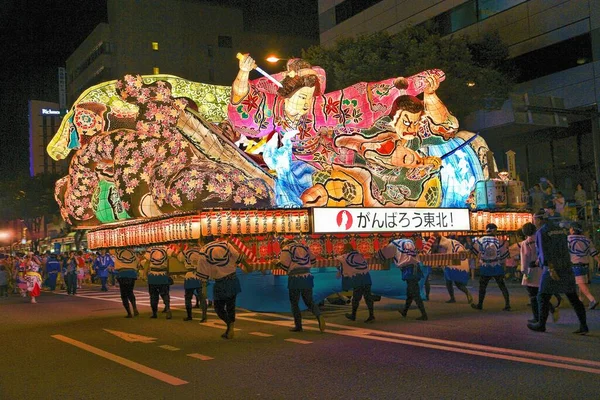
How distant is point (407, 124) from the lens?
59.7ft

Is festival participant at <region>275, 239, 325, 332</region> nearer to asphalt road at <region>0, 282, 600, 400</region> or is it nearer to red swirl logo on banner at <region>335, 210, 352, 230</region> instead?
asphalt road at <region>0, 282, 600, 400</region>

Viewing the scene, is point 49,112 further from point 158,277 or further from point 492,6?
point 158,277

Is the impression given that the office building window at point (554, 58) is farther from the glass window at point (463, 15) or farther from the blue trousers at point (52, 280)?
the blue trousers at point (52, 280)

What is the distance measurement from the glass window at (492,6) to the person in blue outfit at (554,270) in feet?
78.9

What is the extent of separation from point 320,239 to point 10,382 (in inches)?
402

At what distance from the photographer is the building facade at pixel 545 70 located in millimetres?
27844

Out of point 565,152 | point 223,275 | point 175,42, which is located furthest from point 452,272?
point 175,42

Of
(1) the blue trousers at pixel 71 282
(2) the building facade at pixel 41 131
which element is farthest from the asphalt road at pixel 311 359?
(2) the building facade at pixel 41 131

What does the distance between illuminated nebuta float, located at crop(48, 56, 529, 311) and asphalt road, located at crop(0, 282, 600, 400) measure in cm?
259

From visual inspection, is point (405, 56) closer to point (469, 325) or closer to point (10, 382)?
point (469, 325)

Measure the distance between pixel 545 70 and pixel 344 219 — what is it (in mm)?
18775

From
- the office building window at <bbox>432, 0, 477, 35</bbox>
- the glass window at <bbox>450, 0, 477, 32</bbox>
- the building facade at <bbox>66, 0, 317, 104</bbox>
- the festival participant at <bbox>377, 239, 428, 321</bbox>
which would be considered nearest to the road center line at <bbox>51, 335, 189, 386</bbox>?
the festival participant at <bbox>377, 239, 428, 321</bbox>

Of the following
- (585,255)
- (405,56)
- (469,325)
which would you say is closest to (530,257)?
(469,325)

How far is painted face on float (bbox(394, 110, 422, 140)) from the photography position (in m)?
18.1
